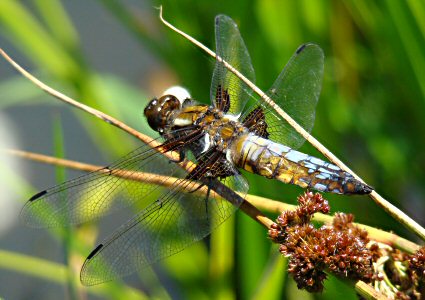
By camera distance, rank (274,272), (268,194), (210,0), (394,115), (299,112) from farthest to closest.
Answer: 1. (394,115)
2. (210,0)
3. (268,194)
4. (299,112)
5. (274,272)

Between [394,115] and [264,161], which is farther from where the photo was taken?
[394,115]

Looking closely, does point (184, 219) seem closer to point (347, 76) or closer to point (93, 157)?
point (347, 76)

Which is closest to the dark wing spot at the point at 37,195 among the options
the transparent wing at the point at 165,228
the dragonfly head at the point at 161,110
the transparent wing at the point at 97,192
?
the transparent wing at the point at 97,192

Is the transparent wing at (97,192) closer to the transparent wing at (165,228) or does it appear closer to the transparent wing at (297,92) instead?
the transparent wing at (165,228)

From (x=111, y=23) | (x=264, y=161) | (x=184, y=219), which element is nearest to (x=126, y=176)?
(x=184, y=219)

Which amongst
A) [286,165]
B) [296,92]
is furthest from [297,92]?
[286,165]

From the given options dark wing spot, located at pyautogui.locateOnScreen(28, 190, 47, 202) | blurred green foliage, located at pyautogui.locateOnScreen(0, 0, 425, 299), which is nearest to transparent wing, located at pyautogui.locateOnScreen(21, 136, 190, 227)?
dark wing spot, located at pyautogui.locateOnScreen(28, 190, 47, 202)

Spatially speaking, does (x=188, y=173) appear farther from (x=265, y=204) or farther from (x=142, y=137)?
(x=265, y=204)
